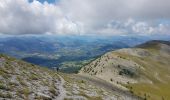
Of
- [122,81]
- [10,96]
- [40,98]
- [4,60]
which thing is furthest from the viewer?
[122,81]

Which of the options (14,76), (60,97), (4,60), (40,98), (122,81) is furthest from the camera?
(122,81)

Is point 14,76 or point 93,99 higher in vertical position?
point 14,76

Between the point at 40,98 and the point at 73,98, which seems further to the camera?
the point at 73,98

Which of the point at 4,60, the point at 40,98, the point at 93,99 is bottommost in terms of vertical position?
the point at 93,99

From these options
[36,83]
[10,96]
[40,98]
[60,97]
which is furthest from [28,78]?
[10,96]

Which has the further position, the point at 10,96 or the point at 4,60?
the point at 4,60

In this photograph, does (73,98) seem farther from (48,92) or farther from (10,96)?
(10,96)

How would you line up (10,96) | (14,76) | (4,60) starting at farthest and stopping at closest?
(4,60) → (14,76) → (10,96)

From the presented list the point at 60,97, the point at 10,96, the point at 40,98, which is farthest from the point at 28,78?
the point at 10,96

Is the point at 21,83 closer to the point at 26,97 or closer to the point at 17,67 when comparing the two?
the point at 26,97
